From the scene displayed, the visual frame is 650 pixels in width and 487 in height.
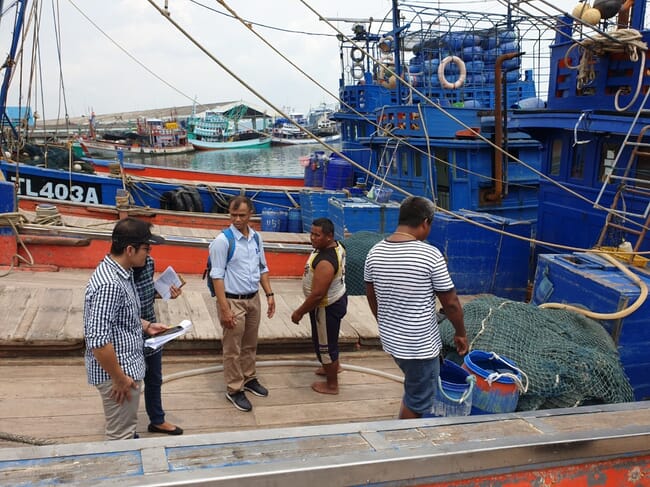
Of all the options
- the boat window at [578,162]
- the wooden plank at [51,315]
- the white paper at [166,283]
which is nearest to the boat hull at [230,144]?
the boat window at [578,162]

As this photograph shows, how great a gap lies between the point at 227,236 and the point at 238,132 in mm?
67273

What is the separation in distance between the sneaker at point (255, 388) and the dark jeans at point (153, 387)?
857 millimetres

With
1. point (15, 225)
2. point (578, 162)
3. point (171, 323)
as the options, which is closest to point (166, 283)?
point (171, 323)

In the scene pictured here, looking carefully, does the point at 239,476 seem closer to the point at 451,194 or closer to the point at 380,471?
the point at 380,471

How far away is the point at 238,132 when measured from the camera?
2709 inches

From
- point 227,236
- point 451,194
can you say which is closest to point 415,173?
point 451,194

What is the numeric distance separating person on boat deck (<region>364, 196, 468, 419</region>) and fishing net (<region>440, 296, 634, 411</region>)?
0.91 m

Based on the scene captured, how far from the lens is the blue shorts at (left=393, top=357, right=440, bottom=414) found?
3123 millimetres

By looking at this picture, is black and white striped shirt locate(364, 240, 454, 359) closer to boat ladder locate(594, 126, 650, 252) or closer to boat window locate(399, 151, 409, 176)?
boat ladder locate(594, 126, 650, 252)

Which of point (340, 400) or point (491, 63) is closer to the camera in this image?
point (340, 400)

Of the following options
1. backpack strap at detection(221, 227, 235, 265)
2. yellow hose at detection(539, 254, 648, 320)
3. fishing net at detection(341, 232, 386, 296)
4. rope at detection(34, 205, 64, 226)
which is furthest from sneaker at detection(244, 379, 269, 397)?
rope at detection(34, 205, 64, 226)

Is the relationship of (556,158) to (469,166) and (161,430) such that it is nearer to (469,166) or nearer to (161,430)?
(469,166)

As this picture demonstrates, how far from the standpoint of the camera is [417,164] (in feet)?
40.5

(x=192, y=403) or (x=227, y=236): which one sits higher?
(x=227, y=236)
